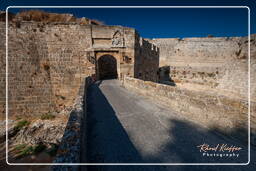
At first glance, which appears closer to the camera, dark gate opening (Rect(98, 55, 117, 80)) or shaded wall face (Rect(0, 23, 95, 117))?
shaded wall face (Rect(0, 23, 95, 117))

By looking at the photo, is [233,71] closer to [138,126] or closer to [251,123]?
[251,123]

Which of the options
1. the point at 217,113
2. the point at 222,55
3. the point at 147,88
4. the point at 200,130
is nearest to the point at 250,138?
the point at 217,113

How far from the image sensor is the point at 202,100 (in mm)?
3824

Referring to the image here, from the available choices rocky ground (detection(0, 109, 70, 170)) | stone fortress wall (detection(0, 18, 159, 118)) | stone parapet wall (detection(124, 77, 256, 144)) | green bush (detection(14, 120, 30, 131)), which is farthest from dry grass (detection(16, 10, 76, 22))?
stone parapet wall (detection(124, 77, 256, 144))

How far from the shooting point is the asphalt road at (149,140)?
7.99 feet

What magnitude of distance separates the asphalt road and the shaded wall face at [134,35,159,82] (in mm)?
8336

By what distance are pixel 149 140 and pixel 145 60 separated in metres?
12.1

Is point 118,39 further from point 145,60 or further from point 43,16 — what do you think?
point 43,16

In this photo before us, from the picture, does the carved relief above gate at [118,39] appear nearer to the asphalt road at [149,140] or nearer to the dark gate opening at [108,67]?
the dark gate opening at [108,67]

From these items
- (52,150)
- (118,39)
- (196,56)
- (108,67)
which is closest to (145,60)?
(118,39)

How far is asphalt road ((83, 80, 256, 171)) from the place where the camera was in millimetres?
2436

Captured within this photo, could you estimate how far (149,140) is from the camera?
3.08 meters

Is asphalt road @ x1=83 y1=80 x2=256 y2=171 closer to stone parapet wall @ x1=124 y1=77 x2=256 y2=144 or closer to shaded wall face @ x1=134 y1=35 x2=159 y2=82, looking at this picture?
stone parapet wall @ x1=124 y1=77 x2=256 y2=144

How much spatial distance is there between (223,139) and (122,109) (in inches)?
135
